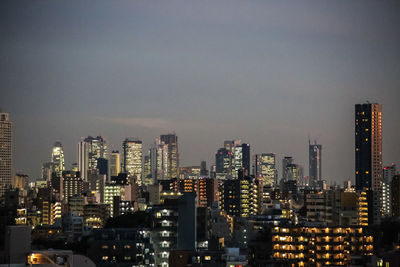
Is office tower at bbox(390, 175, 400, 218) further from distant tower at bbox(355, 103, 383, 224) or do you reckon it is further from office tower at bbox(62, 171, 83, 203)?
office tower at bbox(62, 171, 83, 203)

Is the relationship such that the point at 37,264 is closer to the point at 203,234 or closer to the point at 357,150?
the point at 203,234

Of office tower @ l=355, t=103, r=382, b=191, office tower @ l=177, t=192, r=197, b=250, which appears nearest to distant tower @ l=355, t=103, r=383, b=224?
office tower @ l=355, t=103, r=382, b=191

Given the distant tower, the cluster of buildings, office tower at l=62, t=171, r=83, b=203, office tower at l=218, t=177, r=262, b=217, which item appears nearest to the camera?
the cluster of buildings

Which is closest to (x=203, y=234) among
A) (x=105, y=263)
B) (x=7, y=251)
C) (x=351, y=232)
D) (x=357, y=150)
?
(x=351, y=232)

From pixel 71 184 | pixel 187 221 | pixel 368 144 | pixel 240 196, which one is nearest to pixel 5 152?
pixel 71 184

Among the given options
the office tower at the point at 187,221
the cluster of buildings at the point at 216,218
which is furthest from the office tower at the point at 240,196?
the office tower at the point at 187,221

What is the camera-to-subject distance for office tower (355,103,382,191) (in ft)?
186

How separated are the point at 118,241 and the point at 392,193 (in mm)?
25909

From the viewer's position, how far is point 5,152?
5672 cm

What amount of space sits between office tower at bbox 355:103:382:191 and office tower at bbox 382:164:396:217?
2062 mm

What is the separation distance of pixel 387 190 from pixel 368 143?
36.6 feet

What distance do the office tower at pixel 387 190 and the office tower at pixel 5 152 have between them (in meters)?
20.0

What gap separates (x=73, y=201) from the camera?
165 feet

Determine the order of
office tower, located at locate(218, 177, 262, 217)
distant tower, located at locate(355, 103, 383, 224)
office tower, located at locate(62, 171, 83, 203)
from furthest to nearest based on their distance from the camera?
office tower, located at locate(62, 171, 83, 203) < distant tower, located at locate(355, 103, 383, 224) < office tower, located at locate(218, 177, 262, 217)
